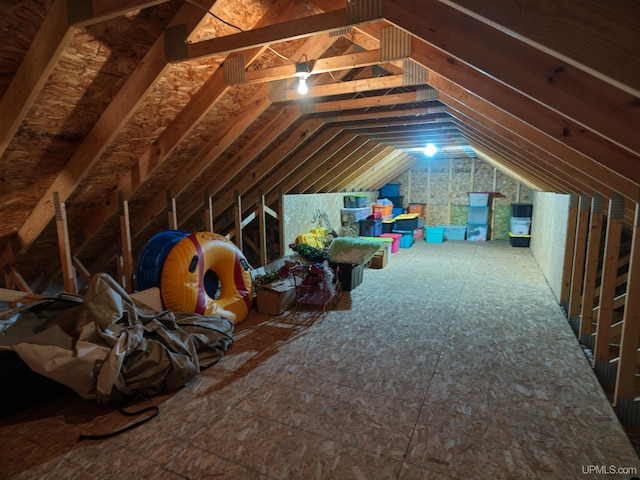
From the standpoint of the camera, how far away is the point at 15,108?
7.37 feet

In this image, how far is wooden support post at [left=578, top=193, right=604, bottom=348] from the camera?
3209 mm

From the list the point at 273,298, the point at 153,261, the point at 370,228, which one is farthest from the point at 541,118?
the point at 370,228

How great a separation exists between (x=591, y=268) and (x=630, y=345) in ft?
3.47

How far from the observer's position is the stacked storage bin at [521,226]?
8178 mm

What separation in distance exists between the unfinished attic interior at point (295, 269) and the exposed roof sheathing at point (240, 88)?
1 centimetres

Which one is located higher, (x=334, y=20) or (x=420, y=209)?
(x=334, y=20)

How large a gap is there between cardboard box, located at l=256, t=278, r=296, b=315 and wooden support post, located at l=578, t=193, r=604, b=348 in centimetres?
295

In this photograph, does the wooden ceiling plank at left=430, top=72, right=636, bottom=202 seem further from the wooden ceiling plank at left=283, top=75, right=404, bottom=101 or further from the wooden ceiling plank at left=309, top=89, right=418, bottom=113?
the wooden ceiling plank at left=309, top=89, right=418, bottom=113

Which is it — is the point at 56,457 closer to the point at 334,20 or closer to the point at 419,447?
the point at 419,447

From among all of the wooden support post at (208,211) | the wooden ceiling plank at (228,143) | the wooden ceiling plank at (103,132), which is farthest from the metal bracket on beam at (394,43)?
the wooden support post at (208,211)

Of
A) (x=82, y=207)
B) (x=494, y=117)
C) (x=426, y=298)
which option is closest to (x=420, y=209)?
(x=426, y=298)

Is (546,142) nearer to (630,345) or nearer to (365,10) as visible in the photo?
(630,345)

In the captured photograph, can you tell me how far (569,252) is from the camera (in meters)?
4.04

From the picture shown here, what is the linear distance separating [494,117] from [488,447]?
7.48ft
